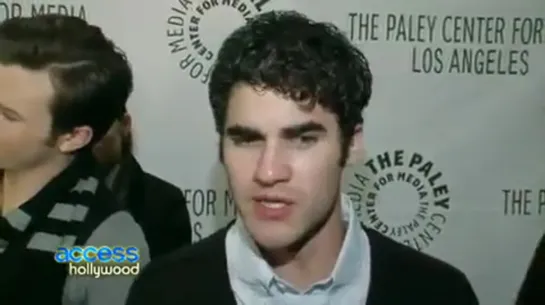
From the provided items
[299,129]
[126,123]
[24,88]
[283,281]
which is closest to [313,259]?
[283,281]

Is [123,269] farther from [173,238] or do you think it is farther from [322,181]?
[322,181]

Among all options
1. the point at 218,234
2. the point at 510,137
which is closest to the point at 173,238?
the point at 218,234

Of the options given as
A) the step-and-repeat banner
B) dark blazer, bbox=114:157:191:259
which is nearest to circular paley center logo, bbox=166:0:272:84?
the step-and-repeat banner

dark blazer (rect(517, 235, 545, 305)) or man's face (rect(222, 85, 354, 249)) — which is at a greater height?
man's face (rect(222, 85, 354, 249))

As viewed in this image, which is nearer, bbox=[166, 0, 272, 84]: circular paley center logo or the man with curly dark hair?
the man with curly dark hair

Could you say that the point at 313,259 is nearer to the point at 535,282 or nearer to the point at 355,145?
the point at 355,145

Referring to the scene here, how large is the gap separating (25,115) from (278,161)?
0.30 m

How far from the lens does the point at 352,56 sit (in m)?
0.84

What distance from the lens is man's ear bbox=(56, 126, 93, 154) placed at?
0.90 meters

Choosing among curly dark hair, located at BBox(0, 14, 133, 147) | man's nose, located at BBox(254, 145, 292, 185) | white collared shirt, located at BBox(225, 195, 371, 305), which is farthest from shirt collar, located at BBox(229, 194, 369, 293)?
curly dark hair, located at BBox(0, 14, 133, 147)

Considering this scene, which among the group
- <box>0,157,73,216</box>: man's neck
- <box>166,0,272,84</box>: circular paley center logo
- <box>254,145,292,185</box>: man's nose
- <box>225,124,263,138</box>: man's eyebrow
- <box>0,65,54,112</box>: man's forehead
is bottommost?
<box>0,157,73,216</box>: man's neck

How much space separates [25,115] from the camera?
89cm

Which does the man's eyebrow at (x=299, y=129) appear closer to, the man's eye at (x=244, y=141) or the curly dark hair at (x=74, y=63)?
the man's eye at (x=244, y=141)

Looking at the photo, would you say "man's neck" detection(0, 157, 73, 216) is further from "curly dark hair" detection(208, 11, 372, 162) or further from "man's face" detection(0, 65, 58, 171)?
"curly dark hair" detection(208, 11, 372, 162)
